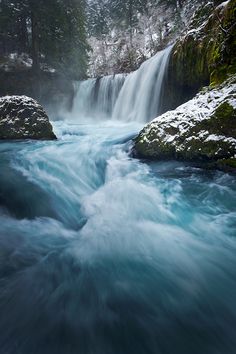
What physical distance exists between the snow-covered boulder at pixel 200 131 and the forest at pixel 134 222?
0.03 meters

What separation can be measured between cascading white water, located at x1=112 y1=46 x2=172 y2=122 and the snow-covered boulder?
17.5ft

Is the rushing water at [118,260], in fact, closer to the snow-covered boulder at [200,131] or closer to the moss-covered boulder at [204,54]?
the snow-covered boulder at [200,131]

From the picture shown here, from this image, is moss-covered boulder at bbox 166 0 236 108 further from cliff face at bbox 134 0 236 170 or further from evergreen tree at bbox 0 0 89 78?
evergreen tree at bbox 0 0 89 78

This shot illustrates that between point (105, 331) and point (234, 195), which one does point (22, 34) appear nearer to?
point (234, 195)

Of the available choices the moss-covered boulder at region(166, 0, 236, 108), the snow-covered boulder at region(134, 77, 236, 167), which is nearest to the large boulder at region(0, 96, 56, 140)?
the snow-covered boulder at region(134, 77, 236, 167)

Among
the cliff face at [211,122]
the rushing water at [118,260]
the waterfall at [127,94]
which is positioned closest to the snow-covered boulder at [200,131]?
the cliff face at [211,122]

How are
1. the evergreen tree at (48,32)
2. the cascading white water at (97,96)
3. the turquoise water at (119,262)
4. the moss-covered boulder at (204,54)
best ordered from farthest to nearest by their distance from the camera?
the evergreen tree at (48,32) < the cascading white water at (97,96) < the moss-covered boulder at (204,54) < the turquoise water at (119,262)

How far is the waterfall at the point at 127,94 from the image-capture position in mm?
12531

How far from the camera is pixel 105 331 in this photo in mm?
2361

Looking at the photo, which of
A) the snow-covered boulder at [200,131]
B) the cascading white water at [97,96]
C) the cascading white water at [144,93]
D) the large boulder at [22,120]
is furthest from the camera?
the cascading white water at [97,96]

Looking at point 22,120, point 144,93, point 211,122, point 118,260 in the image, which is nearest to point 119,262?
point 118,260

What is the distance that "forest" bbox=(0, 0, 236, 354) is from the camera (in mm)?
2420

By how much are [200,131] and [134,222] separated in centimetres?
305

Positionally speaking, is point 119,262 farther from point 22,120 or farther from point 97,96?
point 97,96
